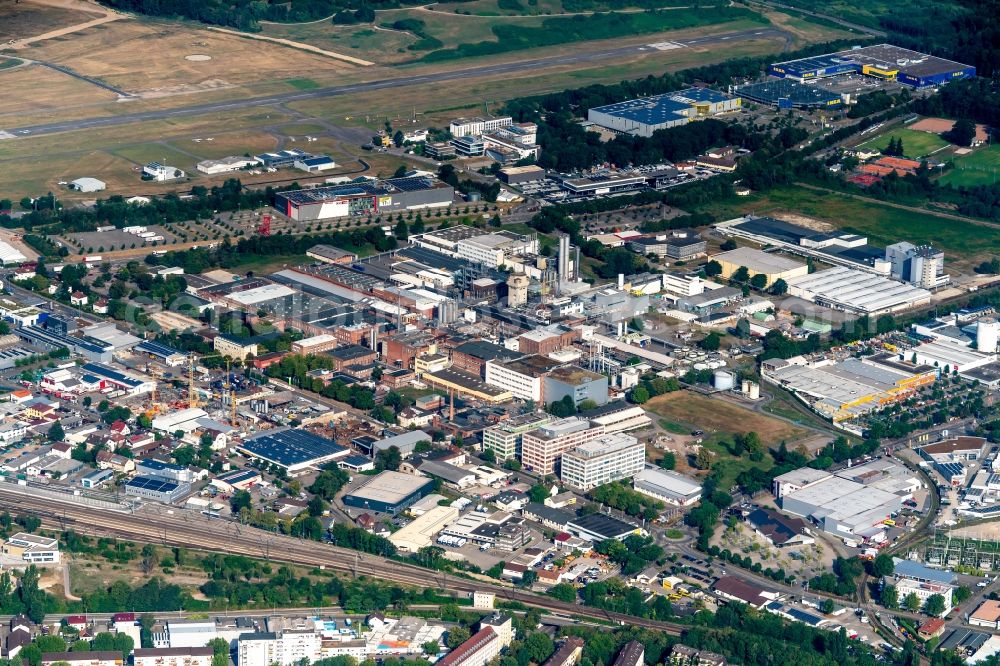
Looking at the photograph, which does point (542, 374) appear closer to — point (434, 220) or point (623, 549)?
point (623, 549)

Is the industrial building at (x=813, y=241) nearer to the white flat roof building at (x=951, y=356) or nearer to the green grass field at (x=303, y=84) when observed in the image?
the white flat roof building at (x=951, y=356)

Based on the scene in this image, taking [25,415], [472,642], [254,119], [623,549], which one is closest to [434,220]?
[254,119]

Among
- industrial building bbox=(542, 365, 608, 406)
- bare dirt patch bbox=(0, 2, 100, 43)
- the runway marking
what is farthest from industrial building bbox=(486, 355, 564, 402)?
bare dirt patch bbox=(0, 2, 100, 43)

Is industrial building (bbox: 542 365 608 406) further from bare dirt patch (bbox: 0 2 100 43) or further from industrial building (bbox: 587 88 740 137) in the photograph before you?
bare dirt patch (bbox: 0 2 100 43)

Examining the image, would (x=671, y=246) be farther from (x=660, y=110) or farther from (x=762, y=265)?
(x=660, y=110)

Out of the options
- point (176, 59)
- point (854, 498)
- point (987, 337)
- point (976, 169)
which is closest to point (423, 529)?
point (854, 498)

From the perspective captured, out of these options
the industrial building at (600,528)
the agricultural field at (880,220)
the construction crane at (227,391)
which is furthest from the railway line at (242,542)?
the agricultural field at (880,220)
